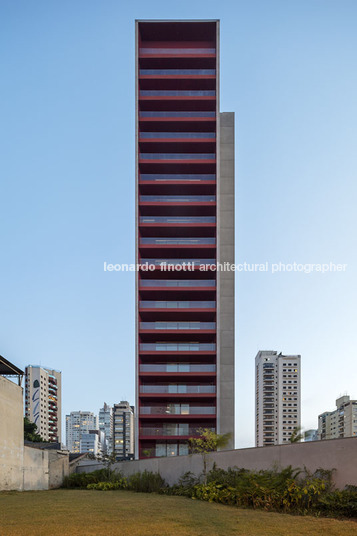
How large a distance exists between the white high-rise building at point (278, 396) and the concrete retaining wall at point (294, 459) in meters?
168

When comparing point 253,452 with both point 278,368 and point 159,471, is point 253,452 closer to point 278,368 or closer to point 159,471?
point 159,471

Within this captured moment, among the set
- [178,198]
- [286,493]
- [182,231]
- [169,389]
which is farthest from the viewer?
[182,231]

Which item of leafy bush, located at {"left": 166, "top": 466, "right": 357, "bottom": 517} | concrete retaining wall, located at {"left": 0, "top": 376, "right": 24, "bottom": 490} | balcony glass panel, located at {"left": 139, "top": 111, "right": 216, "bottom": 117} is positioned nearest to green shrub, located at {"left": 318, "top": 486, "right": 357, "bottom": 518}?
leafy bush, located at {"left": 166, "top": 466, "right": 357, "bottom": 517}

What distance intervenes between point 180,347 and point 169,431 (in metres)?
7.10

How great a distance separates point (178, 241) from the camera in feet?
154

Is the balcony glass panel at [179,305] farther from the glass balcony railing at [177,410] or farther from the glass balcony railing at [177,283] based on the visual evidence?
the glass balcony railing at [177,410]

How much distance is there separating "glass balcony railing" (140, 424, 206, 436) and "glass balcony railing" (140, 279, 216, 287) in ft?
38.5

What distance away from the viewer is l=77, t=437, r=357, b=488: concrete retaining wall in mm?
12062

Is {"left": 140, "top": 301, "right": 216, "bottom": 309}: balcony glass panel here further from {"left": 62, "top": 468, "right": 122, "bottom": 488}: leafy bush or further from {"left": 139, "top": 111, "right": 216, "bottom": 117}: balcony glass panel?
{"left": 62, "top": 468, "right": 122, "bottom": 488}: leafy bush

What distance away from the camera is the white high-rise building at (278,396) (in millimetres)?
179375

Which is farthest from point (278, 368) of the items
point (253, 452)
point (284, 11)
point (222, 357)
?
point (253, 452)

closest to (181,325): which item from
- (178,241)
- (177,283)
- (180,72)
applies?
(177,283)

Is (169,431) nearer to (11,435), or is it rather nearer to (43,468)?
(43,468)

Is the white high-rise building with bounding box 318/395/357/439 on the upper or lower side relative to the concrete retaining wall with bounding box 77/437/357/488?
lower
